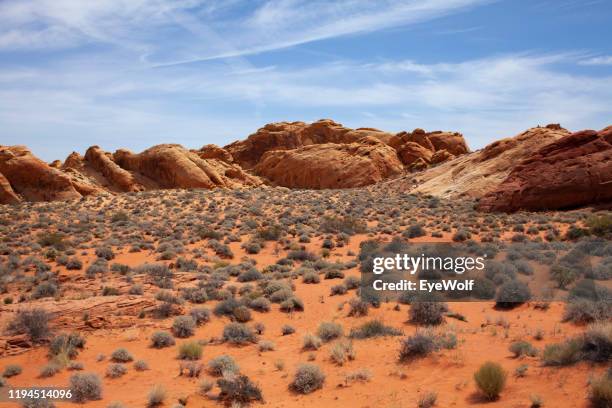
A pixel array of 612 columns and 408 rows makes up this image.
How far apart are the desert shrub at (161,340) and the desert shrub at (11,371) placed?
2.52 meters

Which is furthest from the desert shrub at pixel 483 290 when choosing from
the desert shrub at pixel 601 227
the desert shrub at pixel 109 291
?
the desert shrub at pixel 109 291

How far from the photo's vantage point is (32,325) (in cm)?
974

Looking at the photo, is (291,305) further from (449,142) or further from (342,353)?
(449,142)

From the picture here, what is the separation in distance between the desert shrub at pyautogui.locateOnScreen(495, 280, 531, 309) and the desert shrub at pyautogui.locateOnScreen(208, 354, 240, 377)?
23.0ft

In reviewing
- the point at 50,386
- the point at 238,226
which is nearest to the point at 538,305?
the point at 50,386

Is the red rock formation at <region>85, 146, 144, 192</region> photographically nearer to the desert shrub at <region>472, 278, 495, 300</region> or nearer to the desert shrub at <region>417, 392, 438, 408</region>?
the desert shrub at <region>472, 278, 495, 300</region>

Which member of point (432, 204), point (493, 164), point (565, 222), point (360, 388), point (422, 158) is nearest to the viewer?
point (360, 388)

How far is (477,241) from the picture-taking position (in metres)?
19.6

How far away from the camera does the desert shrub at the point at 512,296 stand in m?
11.3

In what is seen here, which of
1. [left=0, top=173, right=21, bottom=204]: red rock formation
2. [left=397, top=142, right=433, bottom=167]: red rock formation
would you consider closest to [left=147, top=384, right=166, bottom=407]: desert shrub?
[left=0, top=173, right=21, bottom=204]: red rock formation

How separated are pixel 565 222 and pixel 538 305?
13542 mm

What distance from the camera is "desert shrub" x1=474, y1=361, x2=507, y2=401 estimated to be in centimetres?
659

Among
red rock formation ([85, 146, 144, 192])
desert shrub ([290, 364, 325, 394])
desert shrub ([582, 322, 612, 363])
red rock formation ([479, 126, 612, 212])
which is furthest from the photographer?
red rock formation ([85, 146, 144, 192])

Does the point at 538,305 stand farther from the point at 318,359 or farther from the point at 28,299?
the point at 28,299
